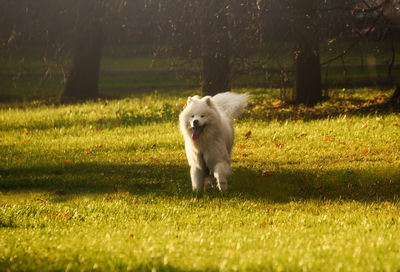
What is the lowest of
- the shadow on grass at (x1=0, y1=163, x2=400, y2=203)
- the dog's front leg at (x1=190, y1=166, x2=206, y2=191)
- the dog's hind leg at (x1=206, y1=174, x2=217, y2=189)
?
the shadow on grass at (x1=0, y1=163, x2=400, y2=203)

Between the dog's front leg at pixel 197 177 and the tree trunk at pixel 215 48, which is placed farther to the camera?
the tree trunk at pixel 215 48

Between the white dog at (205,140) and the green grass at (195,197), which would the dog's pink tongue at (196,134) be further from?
the green grass at (195,197)

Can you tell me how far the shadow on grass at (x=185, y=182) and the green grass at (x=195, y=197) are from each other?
0.03m

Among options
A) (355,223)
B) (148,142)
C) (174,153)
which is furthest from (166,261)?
(148,142)

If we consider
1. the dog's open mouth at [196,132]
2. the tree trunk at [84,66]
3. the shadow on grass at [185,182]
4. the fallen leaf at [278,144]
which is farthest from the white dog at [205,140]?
the tree trunk at [84,66]

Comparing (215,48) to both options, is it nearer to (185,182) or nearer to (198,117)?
(185,182)

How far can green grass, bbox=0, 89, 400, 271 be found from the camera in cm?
487

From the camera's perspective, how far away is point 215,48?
573 inches

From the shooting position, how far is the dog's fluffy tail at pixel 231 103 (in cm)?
963

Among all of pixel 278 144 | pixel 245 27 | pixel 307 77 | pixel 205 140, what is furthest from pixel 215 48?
pixel 205 140

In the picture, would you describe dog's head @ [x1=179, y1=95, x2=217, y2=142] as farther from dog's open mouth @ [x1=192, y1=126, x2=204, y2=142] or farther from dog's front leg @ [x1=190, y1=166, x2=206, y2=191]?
dog's front leg @ [x1=190, y1=166, x2=206, y2=191]

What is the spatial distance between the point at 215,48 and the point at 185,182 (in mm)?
5817

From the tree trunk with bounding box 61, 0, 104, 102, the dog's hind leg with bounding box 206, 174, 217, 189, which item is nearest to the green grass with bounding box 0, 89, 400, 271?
the dog's hind leg with bounding box 206, 174, 217, 189

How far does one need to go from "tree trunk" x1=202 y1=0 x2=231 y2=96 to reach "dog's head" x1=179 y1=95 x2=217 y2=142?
4.79 meters
